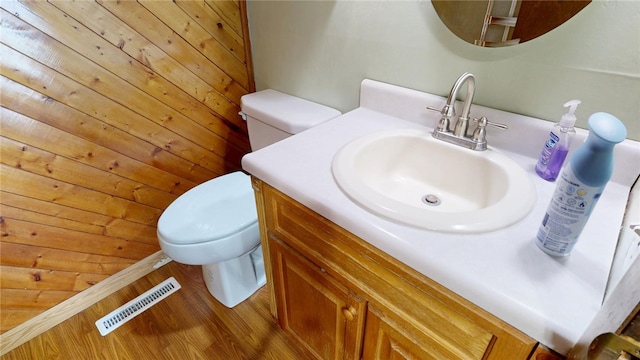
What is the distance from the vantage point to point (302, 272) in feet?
2.91

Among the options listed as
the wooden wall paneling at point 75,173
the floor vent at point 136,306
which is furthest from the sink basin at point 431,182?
the floor vent at point 136,306

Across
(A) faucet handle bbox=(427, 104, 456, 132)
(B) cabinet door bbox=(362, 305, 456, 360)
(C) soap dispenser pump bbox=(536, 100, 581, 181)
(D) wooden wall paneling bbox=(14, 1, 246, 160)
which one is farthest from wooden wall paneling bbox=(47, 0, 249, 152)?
(C) soap dispenser pump bbox=(536, 100, 581, 181)

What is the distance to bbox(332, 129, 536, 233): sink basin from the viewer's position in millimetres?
600

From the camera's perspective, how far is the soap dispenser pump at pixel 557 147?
2.25 ft

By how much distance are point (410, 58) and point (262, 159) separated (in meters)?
0.54

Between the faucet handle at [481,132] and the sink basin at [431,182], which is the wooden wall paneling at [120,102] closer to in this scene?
the sink basin at [431,182]

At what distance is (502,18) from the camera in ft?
2.59

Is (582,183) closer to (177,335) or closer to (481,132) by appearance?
(481,132)

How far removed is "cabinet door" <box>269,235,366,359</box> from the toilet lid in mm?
269

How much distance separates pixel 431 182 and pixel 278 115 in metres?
0.63

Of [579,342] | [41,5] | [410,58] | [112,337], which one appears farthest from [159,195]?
[579,342]

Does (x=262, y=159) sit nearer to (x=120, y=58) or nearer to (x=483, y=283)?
(x=483, y=283)

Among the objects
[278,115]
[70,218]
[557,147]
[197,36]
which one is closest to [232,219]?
[278,115]

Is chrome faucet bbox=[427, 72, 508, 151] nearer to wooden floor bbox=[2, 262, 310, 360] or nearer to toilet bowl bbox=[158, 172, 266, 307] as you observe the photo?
toilet bowl bbox=[158, 172, 266, 307]
